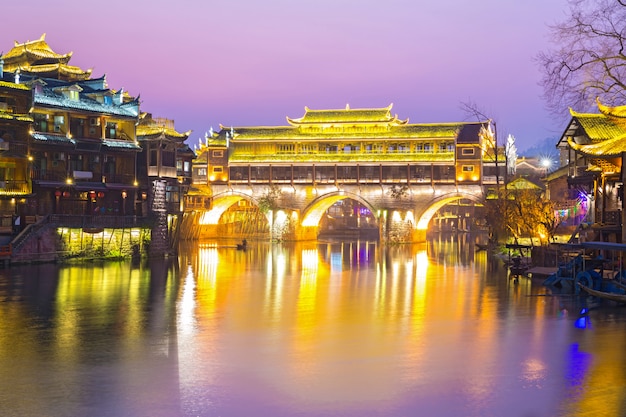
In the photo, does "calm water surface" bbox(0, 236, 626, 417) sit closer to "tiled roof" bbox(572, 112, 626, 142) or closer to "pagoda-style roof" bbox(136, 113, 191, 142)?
"tiled roof" bbox(572, 112, 626, 142)

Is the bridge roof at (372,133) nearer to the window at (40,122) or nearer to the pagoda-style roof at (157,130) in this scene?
the pagoda-style roof at (157,130)

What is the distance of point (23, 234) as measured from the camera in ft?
141

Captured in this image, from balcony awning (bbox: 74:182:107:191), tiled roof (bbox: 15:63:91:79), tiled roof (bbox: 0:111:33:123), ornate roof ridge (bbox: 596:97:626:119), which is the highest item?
tiled roof (bbox: 15:63:91:79)

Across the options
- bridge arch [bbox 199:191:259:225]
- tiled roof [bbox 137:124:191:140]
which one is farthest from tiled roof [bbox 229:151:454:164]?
tiled roof [bbox 137:124:191:140]

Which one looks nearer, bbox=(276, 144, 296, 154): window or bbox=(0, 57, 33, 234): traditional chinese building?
bbox=(0, 57, 33, 234): traditional chinese building

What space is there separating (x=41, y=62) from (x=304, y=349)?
51385 millimetres

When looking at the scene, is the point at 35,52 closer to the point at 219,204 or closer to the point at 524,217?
the point at 219,204

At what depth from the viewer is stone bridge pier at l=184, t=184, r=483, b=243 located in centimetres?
7512

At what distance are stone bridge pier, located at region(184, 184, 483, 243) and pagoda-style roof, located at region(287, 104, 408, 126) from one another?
23.1 feet

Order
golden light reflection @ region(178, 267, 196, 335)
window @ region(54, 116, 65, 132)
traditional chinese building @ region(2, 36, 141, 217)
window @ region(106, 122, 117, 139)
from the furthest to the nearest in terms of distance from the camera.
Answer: window @ region(106, 122, 117, 139) < window @ region(54, 116, 65, 132) < traditional chinese building @ region(2, 36, 141, 217) < golden light reflection @ region(178, 267, 196, 335)

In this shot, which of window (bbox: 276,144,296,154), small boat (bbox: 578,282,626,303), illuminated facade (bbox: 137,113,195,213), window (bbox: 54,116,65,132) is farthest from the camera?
window (bbox: 276,144,296,154)

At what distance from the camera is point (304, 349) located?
742 inches

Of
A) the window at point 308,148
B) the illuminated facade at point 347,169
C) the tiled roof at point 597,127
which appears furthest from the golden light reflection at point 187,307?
the window at point 308,148

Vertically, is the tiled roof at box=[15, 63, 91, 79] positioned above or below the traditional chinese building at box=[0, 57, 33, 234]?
above
